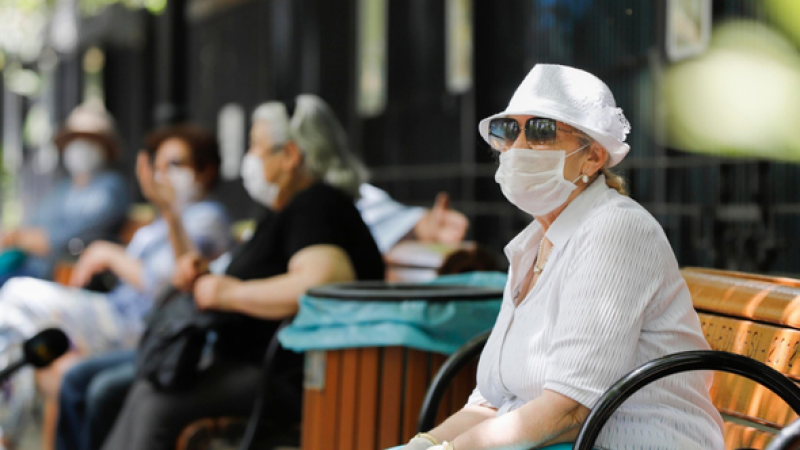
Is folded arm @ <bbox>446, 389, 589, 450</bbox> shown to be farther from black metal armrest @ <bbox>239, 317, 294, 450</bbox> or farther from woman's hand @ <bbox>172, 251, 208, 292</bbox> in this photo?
woman's hand @ <bbox>172, 251, 208, 292</bbox>

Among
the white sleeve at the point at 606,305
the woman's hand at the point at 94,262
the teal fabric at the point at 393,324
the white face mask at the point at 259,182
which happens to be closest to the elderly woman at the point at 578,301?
the white sleeve at the point at 606,305

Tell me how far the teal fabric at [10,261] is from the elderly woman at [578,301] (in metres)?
5.43

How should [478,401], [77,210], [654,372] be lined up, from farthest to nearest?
[77,210] → [478,401] → [654,372]

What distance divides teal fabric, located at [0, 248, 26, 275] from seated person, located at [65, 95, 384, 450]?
10.6ft

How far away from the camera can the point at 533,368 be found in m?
2.38

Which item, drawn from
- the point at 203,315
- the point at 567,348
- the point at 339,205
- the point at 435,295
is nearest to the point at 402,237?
the point at 339,205

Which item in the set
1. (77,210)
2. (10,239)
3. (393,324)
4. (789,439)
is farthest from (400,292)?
(10,239)

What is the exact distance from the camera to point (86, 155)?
8242 mm

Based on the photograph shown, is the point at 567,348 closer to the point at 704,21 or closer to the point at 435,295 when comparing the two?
the point at 435,295

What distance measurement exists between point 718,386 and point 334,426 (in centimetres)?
129

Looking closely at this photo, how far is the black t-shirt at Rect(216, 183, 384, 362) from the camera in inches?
161

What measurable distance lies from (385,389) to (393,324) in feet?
0.73

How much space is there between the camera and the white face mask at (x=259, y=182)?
4469 millimetres

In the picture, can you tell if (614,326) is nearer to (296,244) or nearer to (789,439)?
(789,439)
